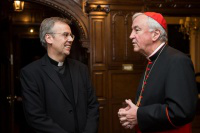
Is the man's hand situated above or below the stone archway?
below

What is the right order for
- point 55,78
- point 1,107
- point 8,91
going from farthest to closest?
point 8,91 → point 1,107 → point 55,78

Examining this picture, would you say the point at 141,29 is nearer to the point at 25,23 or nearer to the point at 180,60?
the point at 180,60

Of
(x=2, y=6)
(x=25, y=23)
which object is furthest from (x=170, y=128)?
(x=25, y=23)

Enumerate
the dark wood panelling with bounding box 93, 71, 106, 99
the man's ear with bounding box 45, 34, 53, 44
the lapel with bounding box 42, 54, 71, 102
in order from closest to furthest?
the lapel with bounding box 42, 54, 71, 102 → the man's ear with bounding box 45, 34, 53, 44 → the dark wood panelling with bounding box 93, 71, 106, 99

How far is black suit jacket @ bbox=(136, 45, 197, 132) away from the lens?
167 cm

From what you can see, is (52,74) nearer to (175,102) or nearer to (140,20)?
(140,20)

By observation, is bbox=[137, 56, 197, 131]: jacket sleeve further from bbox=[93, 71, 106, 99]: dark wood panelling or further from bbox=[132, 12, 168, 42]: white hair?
bbox=[93, 71, 106, 99]: dark wood panelling

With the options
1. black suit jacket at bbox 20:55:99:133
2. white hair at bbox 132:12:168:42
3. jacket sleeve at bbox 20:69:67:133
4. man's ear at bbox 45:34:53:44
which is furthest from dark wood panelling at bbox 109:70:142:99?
white hair at bbox 132:12:168:42

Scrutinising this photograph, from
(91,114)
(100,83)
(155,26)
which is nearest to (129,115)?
(91,114)

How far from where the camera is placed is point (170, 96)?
170 cm

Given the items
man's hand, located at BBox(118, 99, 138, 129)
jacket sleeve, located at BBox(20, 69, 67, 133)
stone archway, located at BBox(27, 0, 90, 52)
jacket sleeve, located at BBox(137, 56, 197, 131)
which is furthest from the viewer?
stone archway, located at BBox(27, 0, 90, 52)

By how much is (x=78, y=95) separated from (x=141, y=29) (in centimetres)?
87

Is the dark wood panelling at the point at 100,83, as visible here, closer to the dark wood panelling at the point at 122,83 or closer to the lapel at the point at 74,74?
the dark wood panelling at the point at 122,83

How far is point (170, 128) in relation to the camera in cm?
183
